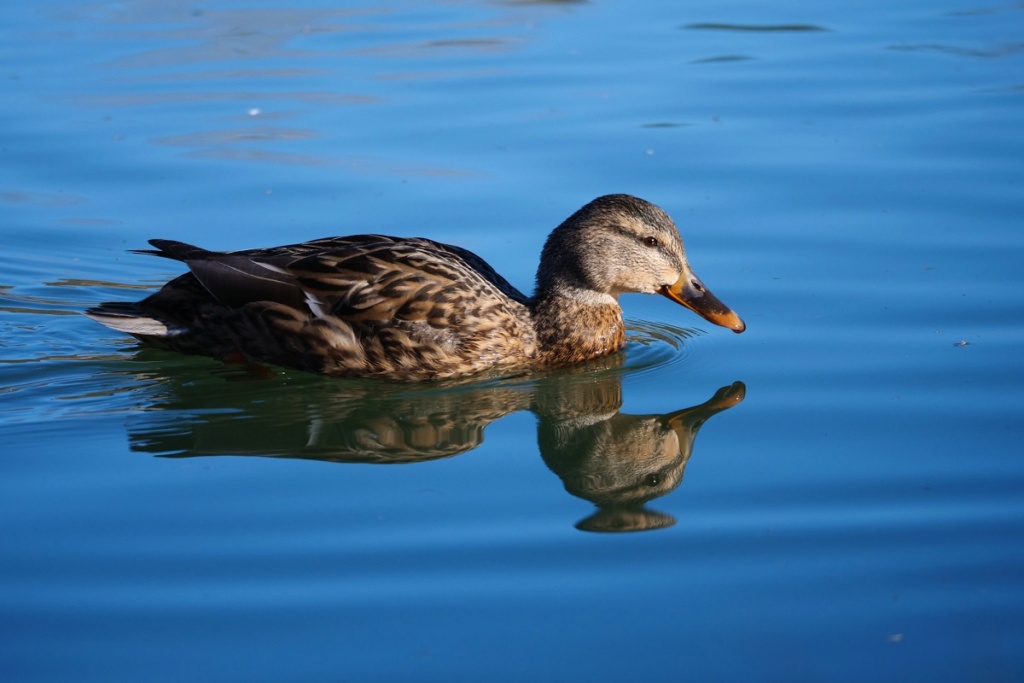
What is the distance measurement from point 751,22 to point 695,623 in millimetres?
11084

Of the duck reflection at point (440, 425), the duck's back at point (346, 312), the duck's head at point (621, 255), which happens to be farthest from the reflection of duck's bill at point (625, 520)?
the duck's head at point (621, 255)

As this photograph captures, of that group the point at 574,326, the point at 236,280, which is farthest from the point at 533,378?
the point at 236,280

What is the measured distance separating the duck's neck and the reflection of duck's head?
87 centimetres

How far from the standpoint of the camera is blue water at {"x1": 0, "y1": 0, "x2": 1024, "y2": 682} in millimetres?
5145

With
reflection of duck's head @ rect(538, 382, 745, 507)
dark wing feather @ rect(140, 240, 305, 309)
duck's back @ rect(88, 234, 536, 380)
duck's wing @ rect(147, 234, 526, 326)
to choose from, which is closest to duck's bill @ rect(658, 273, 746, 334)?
reflection of duck's head @ rect(538, 382, 745, 507)

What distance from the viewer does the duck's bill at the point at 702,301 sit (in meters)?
8.02

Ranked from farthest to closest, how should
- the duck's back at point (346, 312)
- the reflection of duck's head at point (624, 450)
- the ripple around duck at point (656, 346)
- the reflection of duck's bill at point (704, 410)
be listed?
1. the ripple around duck at point (656, 346)
2. the duck's back at point (346, 312)
3. the reflection of duck's bill at point (704, 410)
4. the reflection of duck's head at point (624, 450)

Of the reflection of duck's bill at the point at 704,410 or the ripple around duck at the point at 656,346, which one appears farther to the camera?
the ripple around duck at the point at 656,346

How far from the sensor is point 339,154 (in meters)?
11.3

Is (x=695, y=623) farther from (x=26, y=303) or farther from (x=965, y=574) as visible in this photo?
(x=26, y=303)

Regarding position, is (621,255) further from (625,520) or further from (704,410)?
(625,520)

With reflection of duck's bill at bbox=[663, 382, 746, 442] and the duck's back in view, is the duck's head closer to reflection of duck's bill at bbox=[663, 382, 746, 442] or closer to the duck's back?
the duck's back

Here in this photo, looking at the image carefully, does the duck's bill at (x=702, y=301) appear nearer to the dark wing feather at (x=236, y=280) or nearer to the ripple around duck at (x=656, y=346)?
Answer: the ripple around duck at (x=656, y=346)

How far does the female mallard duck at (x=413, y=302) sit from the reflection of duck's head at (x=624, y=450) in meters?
0.87
